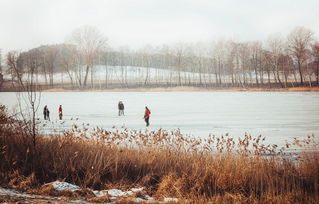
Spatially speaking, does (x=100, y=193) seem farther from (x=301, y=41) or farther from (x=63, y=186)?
(x=301, y=41)

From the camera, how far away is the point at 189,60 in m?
59.1

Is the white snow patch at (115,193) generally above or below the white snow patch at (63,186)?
below

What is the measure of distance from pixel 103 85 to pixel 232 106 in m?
24.1

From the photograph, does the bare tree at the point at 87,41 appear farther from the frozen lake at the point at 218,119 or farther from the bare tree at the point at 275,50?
the bare tree at the point at 275,50

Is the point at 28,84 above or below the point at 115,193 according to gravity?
above

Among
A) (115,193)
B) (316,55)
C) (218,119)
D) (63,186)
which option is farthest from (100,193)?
(316,55)

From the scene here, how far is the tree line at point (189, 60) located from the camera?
3014 cm

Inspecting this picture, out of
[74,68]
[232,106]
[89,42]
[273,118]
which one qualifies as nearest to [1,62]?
[273,118]

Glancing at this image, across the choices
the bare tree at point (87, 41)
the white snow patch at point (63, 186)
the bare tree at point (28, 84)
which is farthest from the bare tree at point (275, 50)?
the white snow patch at point (63, 186)

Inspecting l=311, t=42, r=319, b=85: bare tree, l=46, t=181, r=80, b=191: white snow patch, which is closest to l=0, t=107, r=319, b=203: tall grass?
l=46, t=181, r=80, b=191: white snow patch

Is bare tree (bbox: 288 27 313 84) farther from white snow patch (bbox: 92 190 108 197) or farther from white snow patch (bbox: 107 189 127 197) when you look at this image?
white snow patch (bbox: 92 190 108 197)

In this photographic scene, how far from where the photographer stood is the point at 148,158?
7391mm

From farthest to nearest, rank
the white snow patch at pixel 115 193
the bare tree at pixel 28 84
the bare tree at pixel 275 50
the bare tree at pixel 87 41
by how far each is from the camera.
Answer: the bare tree at pixel 275 50
the bare tree at pixel 87 41
the bare tree at pixel 28 84
the white snow patch at pixel 115 193

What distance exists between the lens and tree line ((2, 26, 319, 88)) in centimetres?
3014
